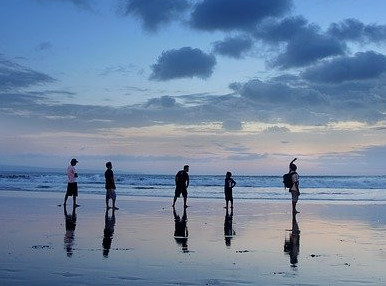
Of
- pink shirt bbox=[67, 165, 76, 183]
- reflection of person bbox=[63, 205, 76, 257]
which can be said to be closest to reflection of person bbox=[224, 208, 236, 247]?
reflection of person bbox=[63, 205, 76, 257]

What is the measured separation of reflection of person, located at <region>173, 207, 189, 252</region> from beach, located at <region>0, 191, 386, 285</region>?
1.1 inches

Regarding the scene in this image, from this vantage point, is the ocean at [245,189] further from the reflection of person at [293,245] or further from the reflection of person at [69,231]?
the reflection of person at [293,245]

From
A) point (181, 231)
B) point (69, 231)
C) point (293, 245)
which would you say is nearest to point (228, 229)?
point (181, 231)

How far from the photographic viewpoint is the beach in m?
8.64

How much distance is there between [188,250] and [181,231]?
11.5 feet

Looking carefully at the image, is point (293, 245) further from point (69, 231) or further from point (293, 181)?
point (293, 181)

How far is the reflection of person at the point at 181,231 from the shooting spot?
1266 centimetres

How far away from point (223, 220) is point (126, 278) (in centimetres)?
1057

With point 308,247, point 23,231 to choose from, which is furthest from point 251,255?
point 23,231

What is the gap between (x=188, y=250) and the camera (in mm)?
11555

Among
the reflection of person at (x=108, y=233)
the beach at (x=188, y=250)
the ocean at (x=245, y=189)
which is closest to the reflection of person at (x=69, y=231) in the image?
the beach at (x=188, y=250)

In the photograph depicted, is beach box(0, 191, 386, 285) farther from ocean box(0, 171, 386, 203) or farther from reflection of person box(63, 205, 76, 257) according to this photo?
ocean box(0, 171, 386, 203)

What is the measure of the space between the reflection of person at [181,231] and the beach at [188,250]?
3cm

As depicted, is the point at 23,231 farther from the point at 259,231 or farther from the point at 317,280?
the point at 317,280
